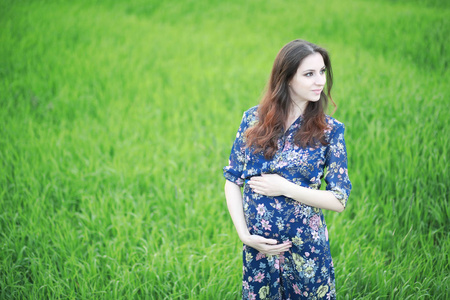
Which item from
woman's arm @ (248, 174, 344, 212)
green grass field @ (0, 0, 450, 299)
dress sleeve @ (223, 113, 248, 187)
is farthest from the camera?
green grass field @ (0, 0, 450, 299)

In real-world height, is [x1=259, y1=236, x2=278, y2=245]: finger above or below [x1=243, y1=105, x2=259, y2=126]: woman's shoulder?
below

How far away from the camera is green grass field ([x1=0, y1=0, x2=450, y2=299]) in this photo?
2.29 meters

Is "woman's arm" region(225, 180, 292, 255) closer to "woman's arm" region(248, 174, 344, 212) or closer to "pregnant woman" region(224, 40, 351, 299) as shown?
"pregnant woman" region(224, 40, 351, 299)

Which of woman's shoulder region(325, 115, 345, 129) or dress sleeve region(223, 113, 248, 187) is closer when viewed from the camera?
woman's shoulder region(325, 115, 345, 129)

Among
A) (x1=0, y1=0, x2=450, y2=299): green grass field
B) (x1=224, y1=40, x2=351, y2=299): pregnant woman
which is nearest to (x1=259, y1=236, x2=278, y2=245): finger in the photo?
(x1=224, y1=40, x2=351, y2=299): pregnant woman

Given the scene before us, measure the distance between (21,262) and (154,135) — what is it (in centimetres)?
191

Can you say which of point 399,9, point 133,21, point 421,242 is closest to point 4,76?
point 133,21

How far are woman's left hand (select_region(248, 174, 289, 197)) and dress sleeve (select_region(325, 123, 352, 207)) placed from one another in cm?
20

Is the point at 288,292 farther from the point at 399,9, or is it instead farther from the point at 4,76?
the point at 399,9

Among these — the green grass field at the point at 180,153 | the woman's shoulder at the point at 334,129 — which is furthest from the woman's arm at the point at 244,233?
the green grass field at the point at 180,153

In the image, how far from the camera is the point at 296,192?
1.43m

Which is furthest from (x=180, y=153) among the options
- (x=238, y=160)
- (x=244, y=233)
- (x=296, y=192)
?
(x=296, y=192)

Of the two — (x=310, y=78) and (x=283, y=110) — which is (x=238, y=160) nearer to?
(x=283, y=110)

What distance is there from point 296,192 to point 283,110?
1.23ft
